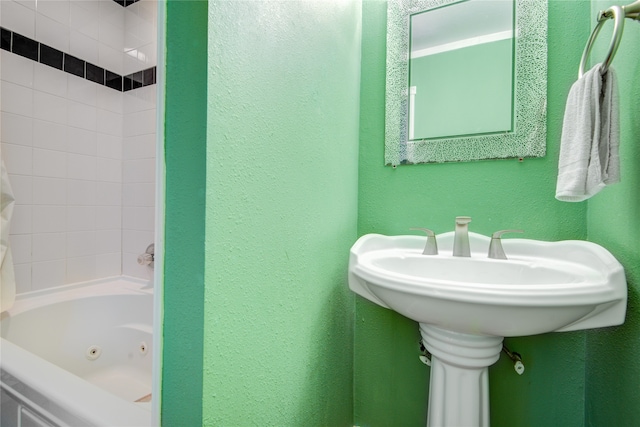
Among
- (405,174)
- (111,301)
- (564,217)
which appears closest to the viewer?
(564,217)

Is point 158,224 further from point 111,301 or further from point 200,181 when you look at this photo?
point 111,301

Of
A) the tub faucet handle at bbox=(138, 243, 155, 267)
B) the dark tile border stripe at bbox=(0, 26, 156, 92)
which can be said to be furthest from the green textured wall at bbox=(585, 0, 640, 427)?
the dark tile border stripe at bbox=(0, 26, 156, 92)

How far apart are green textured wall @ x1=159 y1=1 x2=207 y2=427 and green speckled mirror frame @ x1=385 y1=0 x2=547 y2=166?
0.76 meters

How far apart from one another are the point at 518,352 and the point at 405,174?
67 centimetres

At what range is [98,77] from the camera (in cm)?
159

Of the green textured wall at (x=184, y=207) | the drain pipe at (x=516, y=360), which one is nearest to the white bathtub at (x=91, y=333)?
the green textured wall at (x=184, y=207)

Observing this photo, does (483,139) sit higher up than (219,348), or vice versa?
(483,139)

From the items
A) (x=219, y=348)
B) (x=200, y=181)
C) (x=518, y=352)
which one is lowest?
(x=518, y=352)

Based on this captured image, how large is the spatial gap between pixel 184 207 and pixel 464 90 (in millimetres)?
963

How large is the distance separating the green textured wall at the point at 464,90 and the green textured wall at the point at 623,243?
227mm

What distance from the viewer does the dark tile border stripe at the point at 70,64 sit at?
4.22 feet

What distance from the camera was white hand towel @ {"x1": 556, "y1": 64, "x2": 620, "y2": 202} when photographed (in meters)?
0.62

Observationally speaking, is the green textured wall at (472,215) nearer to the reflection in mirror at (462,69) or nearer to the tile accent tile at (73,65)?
the reflection in mirror at (462,69)

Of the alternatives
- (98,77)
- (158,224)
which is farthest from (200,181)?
(98,77)
